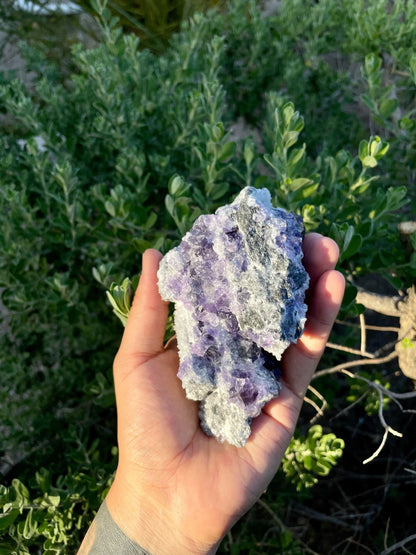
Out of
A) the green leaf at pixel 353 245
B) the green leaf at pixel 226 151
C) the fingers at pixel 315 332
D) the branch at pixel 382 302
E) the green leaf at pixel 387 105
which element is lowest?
the branch at pixel 382 302

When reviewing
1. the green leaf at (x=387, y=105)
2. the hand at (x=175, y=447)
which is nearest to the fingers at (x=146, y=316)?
the hand at (x=175, y=447)

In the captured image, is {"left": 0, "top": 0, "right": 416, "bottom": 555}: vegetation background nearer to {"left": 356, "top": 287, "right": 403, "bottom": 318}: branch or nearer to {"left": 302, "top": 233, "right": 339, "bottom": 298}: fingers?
{"left": 356, "top": 287, "right": 403, "bottom": 318}: branch

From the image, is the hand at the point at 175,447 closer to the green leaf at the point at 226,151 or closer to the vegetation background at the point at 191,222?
the vegetation background at the point at 191,222

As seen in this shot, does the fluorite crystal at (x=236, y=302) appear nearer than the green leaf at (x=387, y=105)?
Yes

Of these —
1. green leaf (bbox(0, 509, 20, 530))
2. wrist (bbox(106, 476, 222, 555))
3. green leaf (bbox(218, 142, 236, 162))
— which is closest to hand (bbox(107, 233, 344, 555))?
wrist (bbox(106, 476, 222, 555))

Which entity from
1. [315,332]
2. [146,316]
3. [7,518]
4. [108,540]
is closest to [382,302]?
[315,332]

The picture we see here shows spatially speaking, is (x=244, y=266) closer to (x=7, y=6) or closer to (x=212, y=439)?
(x=212, y=439)
